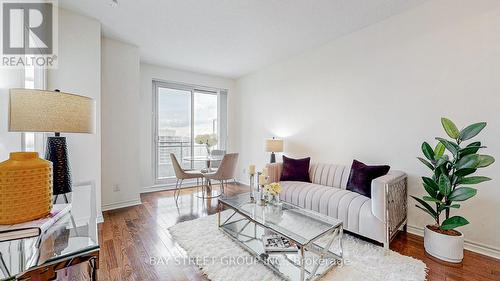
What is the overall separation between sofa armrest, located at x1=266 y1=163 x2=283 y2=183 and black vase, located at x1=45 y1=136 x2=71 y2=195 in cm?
242

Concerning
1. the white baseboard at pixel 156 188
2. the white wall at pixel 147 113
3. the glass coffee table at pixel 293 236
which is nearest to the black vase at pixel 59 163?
the glass coffee table at pixel 293 236

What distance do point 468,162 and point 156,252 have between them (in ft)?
10.0

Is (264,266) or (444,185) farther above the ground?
(444,185)

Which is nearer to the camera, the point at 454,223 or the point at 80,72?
the point at 454,223

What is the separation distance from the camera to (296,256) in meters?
1.90

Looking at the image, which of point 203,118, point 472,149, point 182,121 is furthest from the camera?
point 203,118

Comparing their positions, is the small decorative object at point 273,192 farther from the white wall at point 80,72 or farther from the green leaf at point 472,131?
the white wall at point 80,72

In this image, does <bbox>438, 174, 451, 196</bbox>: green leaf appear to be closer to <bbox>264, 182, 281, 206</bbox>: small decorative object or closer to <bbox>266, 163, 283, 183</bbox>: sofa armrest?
<bbox>264, 182, 281, 206</bbox>: small decorative object

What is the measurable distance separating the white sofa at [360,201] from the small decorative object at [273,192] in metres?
0.63

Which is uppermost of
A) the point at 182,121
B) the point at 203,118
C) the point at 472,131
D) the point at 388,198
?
the point at 203,118

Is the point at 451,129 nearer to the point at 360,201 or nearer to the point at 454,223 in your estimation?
the point at 454,223

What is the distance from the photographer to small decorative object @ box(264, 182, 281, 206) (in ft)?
7.06

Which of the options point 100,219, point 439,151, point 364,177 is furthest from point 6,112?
point 439,151

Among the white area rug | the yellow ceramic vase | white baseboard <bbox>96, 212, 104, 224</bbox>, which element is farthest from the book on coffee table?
white baseboard <bbox>96, 212, 104, 224</bbox>
